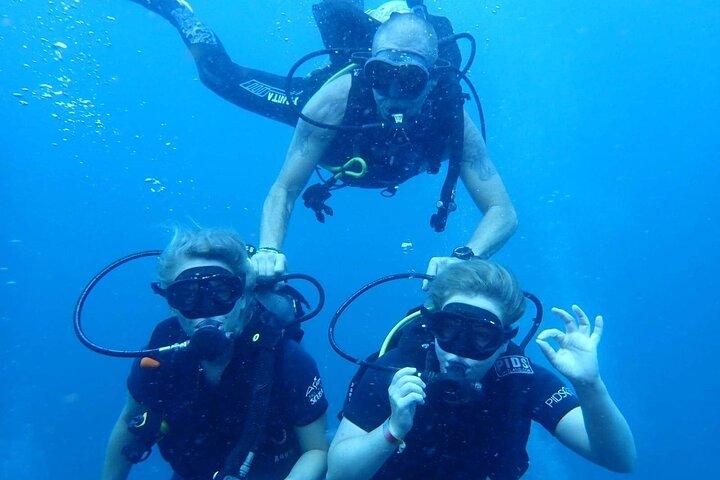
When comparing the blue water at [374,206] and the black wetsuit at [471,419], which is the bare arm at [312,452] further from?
the blue water at [374,206]

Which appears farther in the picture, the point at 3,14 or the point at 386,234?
the point at 386,234

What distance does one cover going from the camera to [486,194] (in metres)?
4.66

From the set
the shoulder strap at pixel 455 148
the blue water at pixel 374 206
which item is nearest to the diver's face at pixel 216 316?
the shoulder strap at pixel 455 148

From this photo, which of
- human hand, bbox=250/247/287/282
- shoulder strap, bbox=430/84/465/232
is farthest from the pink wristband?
shoulder strap, bbox=430/84/465/232

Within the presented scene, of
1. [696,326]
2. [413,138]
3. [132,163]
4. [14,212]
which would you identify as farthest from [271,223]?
[132,163]

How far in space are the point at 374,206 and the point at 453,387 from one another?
1342 inches

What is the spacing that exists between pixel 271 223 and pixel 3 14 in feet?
138

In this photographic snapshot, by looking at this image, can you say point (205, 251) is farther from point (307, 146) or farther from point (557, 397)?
point (557, 397)

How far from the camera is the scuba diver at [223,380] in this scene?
115 inches

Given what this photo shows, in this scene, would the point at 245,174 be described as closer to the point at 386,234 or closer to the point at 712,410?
the point at 386,234

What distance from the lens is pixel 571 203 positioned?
41312mm

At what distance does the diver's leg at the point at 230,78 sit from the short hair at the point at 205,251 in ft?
10.2

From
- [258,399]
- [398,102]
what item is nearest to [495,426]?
[258,399]

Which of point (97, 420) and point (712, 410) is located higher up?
point (712, 410)
